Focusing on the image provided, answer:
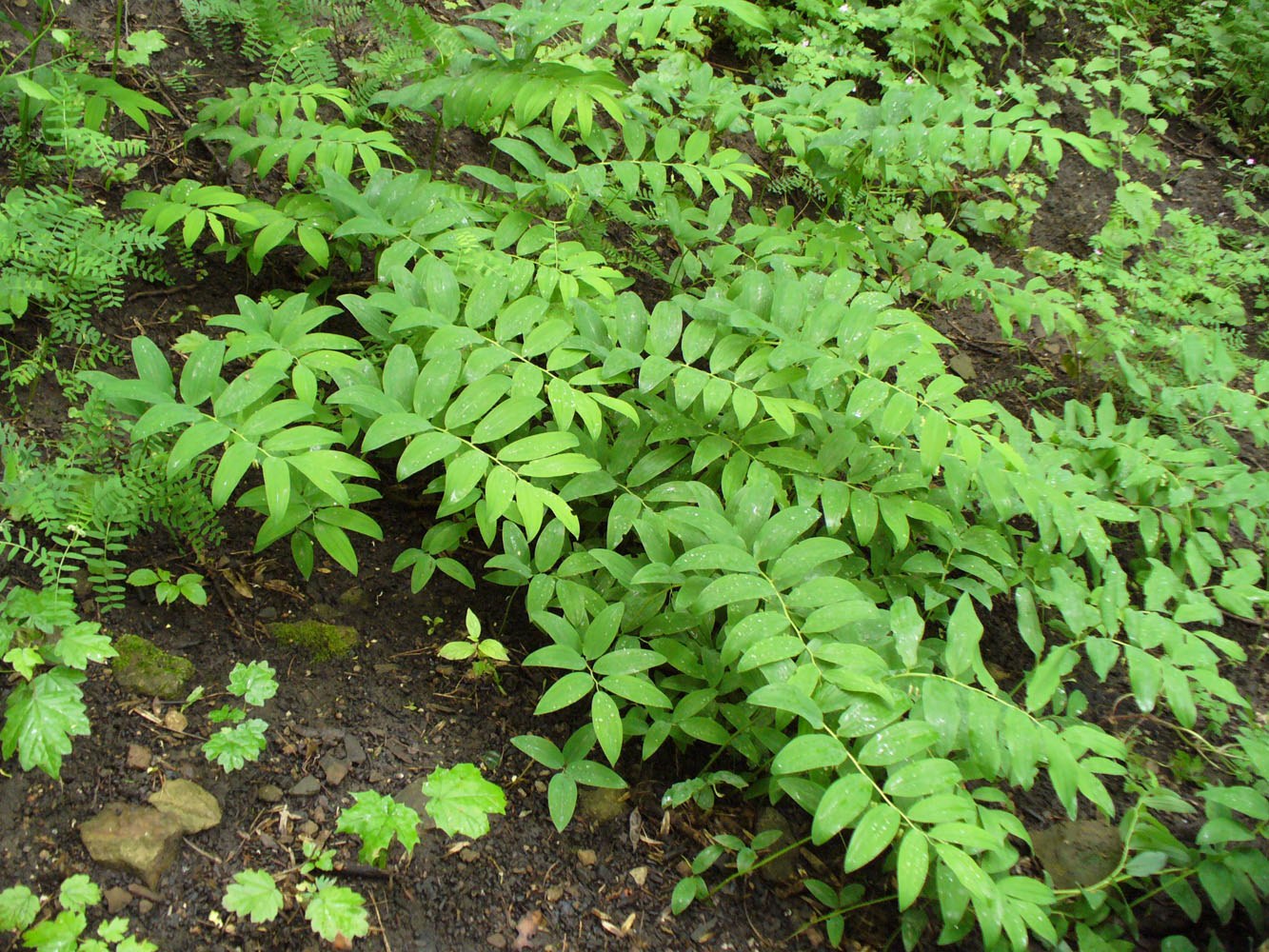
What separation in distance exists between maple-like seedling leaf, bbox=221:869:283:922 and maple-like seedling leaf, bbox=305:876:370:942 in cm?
7

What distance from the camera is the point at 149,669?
7.38ft

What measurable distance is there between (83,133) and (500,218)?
133cm

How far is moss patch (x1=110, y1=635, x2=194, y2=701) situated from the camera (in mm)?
2223

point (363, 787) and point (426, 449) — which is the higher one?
point (426, 449)

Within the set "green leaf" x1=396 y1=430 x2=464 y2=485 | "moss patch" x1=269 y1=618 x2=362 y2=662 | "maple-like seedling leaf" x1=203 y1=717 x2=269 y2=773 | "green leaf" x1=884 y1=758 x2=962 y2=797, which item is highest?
"green leaf" x1=396 y1=430 x2=464 y2=485

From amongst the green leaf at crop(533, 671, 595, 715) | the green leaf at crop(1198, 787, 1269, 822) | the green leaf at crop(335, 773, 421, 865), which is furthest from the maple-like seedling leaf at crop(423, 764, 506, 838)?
the green leaf at crop(1198, 787, 1269, 822)

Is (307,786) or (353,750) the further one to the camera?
(353,750)

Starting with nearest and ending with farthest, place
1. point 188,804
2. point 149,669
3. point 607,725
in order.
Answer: point 188,804 < point 607,725 < point 149,669

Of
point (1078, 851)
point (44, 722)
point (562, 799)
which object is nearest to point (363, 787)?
point (562, 799)

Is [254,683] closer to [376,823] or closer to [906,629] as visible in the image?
[376,823]

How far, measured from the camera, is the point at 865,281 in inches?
151

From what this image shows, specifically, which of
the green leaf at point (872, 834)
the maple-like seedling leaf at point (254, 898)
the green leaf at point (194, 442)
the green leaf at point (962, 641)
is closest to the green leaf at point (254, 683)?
the maple-like seedling leaf at point (254, 898)

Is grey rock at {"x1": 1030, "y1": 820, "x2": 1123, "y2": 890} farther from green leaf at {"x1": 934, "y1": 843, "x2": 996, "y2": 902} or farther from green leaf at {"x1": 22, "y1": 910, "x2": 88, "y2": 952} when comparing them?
green leaf at {"x1": 22, "y1": 910, "x2": 88, "y2": 952}

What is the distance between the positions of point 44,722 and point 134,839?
1.13 feet
